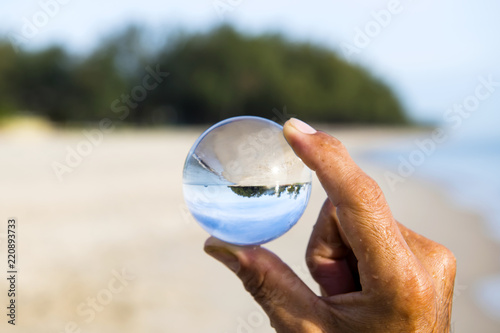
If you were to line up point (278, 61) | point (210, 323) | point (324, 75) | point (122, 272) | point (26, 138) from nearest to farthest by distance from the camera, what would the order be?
1. point (210, 323)
2. point (122, 272)
3. point (26, 138)
4. point (278, 61)
5. point (324, 75)

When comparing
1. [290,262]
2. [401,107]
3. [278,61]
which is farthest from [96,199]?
[401,107]

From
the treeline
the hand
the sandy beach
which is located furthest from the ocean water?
the treeline

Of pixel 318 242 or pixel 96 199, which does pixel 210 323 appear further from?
pixel 96 199

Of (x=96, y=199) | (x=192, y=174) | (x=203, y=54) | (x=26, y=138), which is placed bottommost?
(x=192, y=174)

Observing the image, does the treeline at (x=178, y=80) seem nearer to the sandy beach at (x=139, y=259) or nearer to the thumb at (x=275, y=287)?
the sandy beach at (x=139, y=259)

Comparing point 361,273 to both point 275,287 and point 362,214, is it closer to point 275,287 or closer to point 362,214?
point 362,214
